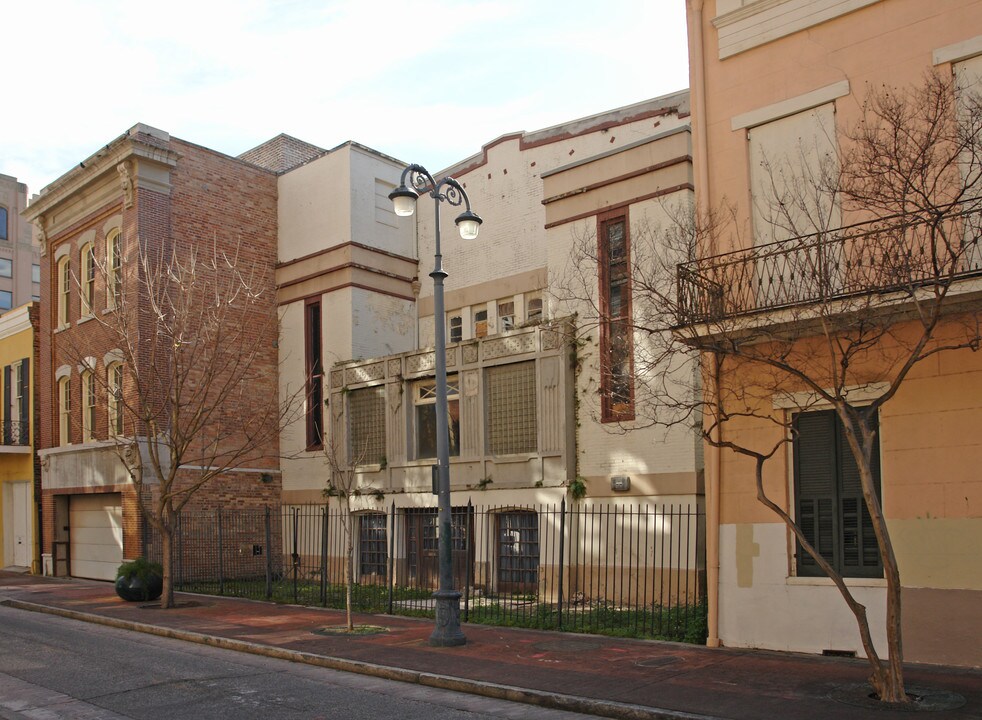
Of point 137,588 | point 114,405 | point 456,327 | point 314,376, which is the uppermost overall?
point 456,327

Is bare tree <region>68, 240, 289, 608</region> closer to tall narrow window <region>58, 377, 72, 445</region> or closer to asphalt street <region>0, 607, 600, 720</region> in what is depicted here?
tall narrow window <region>58, 377, 72, 445</region>

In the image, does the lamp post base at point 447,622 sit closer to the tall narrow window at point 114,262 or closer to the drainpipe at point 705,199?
the drainpipe at point 705,199

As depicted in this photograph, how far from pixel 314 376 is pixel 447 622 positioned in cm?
1303

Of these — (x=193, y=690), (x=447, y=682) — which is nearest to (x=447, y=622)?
(x=447, y=682)

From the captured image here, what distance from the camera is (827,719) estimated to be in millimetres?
8227

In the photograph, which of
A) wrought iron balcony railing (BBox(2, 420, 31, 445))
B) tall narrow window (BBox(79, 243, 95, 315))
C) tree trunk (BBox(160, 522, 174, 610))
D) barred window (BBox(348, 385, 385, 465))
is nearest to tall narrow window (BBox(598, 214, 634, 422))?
barred window (BBox(348, 385, 385, 465))

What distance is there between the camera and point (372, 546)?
22938 mm

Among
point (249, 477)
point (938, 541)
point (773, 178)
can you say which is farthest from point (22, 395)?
point (938, 541)

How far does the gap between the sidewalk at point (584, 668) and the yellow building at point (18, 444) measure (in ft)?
45.2

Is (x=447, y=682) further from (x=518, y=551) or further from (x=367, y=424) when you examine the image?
(x=367, y=424)

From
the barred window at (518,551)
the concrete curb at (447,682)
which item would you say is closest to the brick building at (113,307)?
the barred window at (518,551)

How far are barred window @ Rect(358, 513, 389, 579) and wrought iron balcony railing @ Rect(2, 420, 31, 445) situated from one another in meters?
12.8

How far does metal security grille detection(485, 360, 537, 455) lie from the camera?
1941 cm

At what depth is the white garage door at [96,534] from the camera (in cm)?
2420
